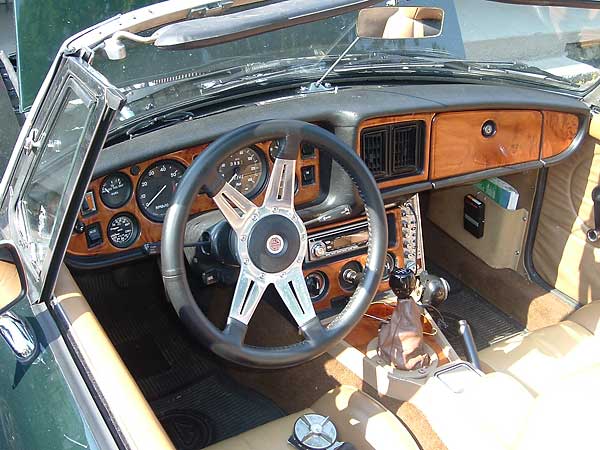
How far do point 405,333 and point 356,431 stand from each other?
42 centimetres

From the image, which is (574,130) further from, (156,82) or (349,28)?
(156,82)

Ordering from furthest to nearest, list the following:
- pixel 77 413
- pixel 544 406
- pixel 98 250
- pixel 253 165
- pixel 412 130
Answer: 1. pixel 412 130
2. pixel 253 165
3. pixel 98 250
4. pixel 544 406
5. pixel 77 413

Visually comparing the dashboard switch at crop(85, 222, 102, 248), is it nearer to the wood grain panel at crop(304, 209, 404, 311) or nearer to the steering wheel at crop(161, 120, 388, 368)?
the steering wheel at crop(161, 120, 388, 368)

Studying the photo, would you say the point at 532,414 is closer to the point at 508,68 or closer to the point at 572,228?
the point at 572,228

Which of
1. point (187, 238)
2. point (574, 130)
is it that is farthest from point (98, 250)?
point (574, 130)

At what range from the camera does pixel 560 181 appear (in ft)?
10.7

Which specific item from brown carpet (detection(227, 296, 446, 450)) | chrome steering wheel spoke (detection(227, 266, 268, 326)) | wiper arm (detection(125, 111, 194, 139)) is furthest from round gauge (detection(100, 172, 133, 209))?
brown carpet (detection(227, 296, 446, 450))

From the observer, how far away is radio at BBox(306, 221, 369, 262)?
2.89 m

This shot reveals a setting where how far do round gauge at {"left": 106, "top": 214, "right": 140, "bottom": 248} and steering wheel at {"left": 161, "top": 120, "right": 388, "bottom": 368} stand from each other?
43 cm

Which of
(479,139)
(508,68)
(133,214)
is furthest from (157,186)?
(508,68)

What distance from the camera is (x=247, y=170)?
Answer: 256 centimetres

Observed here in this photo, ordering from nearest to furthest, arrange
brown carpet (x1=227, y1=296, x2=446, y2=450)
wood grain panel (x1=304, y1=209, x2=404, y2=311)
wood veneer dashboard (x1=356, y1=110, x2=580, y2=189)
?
1. brown carpet (x1=227, y1=296, x2=446, y2=450)
2. wood veneer dashboard (x1=356, y1=110, x2=580, y2=189)
3. wood grain panel (x1=304, y1=209, x2=404, y2=311)

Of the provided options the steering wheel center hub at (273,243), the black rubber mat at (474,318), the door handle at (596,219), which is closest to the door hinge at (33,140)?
the steering wheel center hub at (273,243)

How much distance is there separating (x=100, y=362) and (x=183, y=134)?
3.22 feet
